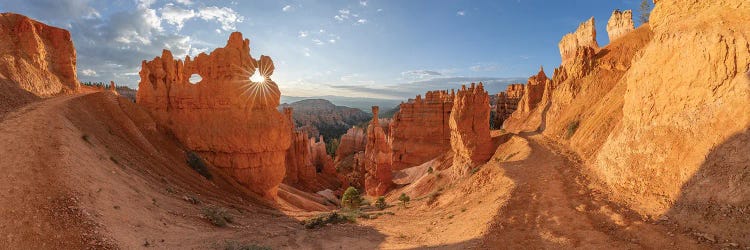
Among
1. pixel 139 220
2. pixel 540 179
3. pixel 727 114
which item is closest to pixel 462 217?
pixel 540 179

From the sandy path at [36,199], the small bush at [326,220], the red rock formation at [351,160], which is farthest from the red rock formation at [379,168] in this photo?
the sandy path at [36,199]

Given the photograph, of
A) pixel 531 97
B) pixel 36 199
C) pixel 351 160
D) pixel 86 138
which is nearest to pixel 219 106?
pixel 86 138

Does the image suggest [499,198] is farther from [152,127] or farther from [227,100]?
[152,127]

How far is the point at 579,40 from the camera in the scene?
179 ft

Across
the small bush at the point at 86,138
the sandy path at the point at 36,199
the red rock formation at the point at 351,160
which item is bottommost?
the red rock formation at the point at 351,160

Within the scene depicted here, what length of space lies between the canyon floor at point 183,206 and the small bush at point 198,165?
1.96 feet

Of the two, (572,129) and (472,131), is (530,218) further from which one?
(472,131)

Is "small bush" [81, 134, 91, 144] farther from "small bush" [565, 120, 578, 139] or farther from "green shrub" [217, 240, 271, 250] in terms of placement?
"small bush" [565, 120, 578, 139]

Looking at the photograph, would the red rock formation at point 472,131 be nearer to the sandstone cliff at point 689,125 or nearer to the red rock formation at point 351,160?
the sandstone cliff at point 689,125

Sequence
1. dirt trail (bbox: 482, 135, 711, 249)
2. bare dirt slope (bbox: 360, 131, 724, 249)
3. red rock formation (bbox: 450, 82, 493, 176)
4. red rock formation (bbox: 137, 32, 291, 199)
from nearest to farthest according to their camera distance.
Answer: dirt trail (bbox: 482, 135, 711, 249)
bare dirt slope (bbox: 360, 131, 724, 249)
red rock formation (bbox: 137, 32, 291, 199)
red rock formation (bbox: 450, 82, 493, 176)

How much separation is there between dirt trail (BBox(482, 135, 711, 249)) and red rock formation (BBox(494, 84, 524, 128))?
4921cm

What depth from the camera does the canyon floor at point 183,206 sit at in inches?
307

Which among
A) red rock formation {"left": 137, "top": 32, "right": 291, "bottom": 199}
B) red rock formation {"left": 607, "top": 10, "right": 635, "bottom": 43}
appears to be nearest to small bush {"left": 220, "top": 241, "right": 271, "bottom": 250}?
red rock formation {"left": 137, "top": 32, "right": 291, "bottom": 199}

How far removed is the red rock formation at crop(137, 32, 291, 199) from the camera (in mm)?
21109
